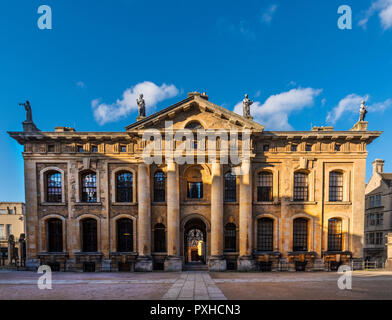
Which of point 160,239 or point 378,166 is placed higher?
point 378,166

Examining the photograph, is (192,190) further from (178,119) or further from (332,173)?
(332,173)

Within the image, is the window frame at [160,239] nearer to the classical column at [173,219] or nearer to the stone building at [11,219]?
the classical column at [173,219]

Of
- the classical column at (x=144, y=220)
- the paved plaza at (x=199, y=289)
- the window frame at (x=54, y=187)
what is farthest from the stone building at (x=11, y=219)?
the classical column at (x=144, y=220)

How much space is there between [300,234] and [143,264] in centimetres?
1527

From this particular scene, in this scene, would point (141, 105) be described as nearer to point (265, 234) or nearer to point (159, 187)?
point (159, 187)

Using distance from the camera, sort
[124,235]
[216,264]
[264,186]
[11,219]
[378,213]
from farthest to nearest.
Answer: [11,219], [378,213], [264,186], [124,235], [216,264]

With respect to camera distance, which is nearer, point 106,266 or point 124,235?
point 106,266

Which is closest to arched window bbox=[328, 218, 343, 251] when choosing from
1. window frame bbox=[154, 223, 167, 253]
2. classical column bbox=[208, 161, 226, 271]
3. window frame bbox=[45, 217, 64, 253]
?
classical column bbox=[208, 161, 226, 271]

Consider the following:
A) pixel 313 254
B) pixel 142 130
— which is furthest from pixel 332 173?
pixel 142 130

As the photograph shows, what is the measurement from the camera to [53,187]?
20797 millimetres

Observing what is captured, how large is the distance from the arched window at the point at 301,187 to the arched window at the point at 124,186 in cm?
1624

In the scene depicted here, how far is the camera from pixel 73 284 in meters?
13.6

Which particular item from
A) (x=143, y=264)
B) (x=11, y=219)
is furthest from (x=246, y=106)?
(x=11, y=219)

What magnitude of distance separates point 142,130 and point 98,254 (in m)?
12.4
